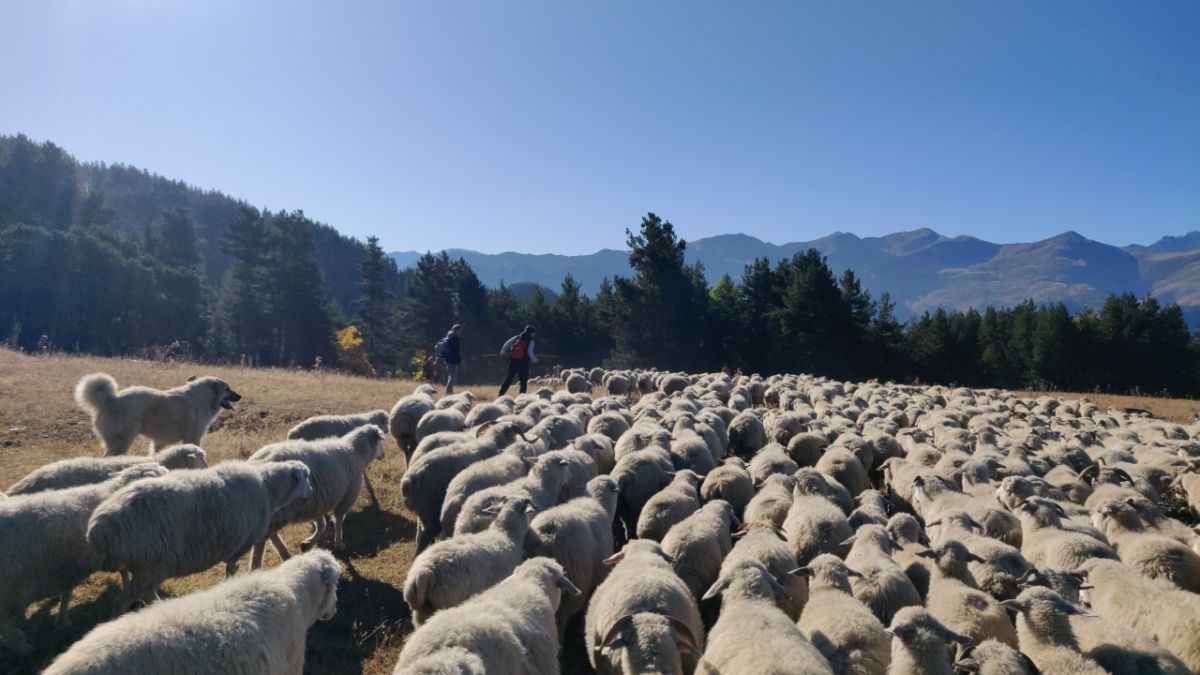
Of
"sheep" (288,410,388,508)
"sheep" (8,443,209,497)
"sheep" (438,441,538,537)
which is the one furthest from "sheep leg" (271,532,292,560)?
"sheep" (288,410,388,508)

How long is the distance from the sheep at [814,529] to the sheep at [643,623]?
189 centimetres

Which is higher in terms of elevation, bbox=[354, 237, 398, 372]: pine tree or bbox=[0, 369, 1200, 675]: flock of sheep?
bbox=[354, 237, 398, 372]: pine tree

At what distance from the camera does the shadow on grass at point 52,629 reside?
5262 millimetres

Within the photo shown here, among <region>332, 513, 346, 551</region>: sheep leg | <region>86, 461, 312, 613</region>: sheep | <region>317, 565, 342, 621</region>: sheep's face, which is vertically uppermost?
<region>86, 461, 312, 613</region>: sheep

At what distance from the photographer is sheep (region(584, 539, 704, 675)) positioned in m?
4.42

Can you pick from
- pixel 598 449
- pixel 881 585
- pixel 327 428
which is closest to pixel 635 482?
pixel 598 449

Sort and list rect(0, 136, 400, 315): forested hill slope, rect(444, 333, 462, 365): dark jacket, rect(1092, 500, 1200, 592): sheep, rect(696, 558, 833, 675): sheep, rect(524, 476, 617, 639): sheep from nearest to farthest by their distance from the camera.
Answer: rect(696, 558, 833, 675): sheep < rect(1092, 500, 1200, 592): sheep < rect(524, 476, 617, 639): sheep < rect(444, 333, 462, 365): dark jacket < rect(0, 136, 400, 315): forested hill slope

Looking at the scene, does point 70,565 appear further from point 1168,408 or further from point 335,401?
point 1168,408

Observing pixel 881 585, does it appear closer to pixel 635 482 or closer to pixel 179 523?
pixel 635 482

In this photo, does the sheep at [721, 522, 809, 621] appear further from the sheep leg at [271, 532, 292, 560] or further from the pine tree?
the pine tree

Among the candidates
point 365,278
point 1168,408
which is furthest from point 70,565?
point 365,278

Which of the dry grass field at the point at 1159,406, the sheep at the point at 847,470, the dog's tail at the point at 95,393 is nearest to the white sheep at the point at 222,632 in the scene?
the sheep at the point at 847,470

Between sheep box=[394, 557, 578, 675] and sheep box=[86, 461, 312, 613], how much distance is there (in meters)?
2.85

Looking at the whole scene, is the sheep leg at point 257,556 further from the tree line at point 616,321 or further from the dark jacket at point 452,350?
the tree line at point 616,321
